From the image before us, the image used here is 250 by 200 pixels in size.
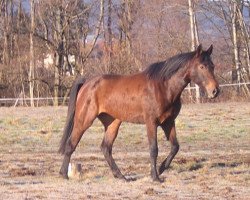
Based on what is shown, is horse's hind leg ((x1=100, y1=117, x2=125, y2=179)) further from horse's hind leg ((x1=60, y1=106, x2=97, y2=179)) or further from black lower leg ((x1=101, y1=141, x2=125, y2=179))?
horse's hind leg ((x1=60, y1=106, x2=97, y2=179))

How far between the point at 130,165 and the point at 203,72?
2986mm

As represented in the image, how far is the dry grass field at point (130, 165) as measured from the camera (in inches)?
397

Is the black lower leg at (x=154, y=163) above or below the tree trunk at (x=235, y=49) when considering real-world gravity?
below

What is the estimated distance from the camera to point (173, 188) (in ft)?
34.4

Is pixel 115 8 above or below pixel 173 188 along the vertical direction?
above

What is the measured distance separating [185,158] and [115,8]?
125 feet

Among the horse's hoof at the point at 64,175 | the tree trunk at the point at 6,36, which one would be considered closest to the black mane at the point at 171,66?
the horse's hoof at the point at 64,175

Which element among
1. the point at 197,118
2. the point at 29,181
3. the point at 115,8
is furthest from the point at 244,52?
the point at 29,181

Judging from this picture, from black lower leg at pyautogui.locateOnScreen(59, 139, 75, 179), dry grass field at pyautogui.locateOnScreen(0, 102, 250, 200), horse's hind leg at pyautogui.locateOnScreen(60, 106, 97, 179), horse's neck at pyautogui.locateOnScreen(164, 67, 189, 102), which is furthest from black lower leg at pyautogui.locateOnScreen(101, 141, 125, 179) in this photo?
horse's neck at pyautogui.locateOnScreen(164, 67, 189, 102)

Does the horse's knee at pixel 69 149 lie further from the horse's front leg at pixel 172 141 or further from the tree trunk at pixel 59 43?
the tree trunk at pixel 59 43

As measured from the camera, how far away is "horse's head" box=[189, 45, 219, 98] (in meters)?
11.1

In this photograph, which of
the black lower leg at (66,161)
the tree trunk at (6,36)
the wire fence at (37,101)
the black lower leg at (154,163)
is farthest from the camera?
the tree trunk at (6,36)

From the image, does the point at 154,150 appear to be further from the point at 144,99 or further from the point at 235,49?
the point at 235,49

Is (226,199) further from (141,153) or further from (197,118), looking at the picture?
(197,118)
